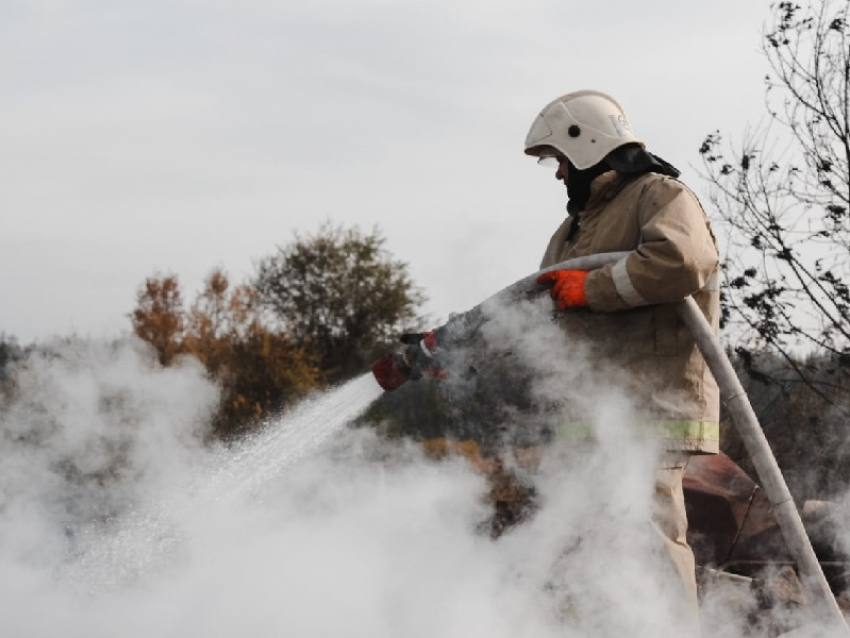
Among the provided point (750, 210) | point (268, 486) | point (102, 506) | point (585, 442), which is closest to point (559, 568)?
point (585, 442)

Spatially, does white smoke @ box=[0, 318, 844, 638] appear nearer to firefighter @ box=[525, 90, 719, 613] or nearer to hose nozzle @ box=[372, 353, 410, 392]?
firefighter @ box=[525, 90, 719, 613]

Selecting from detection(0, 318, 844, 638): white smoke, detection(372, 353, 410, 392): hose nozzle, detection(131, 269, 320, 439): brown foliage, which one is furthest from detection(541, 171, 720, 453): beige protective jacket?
detection(131, 269, 320, 439): brown foliage

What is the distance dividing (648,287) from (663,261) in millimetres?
101

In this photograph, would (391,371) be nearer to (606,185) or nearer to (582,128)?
(606,185)

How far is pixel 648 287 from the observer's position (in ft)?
12.1

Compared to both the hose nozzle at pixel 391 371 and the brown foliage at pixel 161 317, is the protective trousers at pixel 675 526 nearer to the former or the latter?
the hose nozzle at pixel 391 371

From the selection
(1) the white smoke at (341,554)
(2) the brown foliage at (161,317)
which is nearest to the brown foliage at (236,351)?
(2) the brown foliage at (161,317)

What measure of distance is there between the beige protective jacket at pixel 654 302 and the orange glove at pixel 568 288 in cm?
5

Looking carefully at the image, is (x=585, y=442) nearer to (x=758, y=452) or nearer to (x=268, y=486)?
(x=758, y=452)

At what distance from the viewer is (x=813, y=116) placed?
330 inches

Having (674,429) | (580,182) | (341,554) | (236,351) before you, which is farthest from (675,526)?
(236,351)

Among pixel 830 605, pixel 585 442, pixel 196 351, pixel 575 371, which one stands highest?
pixel 196 351

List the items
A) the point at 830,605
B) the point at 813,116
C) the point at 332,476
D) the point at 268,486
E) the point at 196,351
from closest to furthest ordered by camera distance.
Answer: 1. the point at 830,605
2. the point at 268,486
3. the point at 332,476
4. the point at 813,116
5. the point at 196,351

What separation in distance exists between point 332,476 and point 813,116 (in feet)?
15.3
